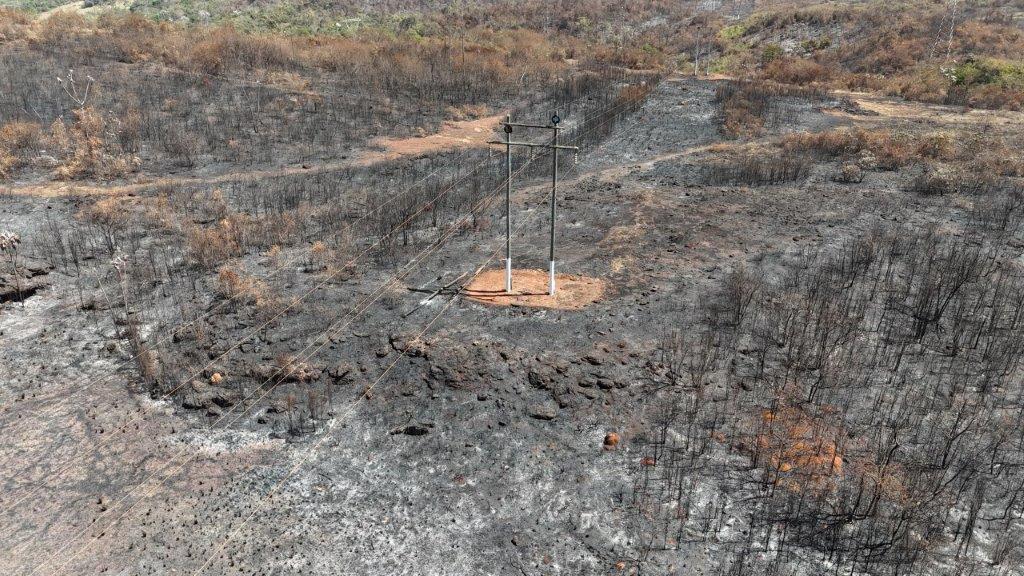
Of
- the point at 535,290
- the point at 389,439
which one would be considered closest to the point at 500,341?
the point at 535,290

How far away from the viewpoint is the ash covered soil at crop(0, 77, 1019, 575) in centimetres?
743

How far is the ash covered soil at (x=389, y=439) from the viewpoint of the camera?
7430 millimetres

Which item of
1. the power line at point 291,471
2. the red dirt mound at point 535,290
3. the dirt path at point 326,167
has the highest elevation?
the dirt path at point 326,167

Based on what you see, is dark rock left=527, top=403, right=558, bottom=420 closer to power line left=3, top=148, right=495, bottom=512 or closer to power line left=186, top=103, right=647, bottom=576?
power line left=186, top=103, right=647, bottom=576

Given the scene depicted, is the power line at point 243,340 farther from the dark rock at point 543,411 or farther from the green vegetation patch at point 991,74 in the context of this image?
the green vegetation patch at point 991,74

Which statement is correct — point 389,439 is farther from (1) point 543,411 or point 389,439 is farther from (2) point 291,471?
(1) point 543,411

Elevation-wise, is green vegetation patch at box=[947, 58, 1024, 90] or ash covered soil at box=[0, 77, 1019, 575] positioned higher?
green vegetation patch at box=[947, 58, 1024, 90]

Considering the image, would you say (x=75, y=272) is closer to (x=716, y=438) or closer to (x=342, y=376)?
(x=342, y=376)

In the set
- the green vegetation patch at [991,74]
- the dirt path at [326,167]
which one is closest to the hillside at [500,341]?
the dirt path at [326,167]

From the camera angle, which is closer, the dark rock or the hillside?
the hillside

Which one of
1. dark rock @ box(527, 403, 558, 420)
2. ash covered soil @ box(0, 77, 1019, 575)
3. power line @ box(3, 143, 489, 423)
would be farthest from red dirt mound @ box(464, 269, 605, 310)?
power line @ box(3, 143, 489, 423)

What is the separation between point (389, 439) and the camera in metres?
9.16

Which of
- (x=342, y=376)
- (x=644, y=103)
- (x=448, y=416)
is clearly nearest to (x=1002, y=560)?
(x=448, y=416)

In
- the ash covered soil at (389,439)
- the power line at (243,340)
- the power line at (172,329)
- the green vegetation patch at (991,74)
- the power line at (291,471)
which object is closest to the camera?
the power line at (291,471)
